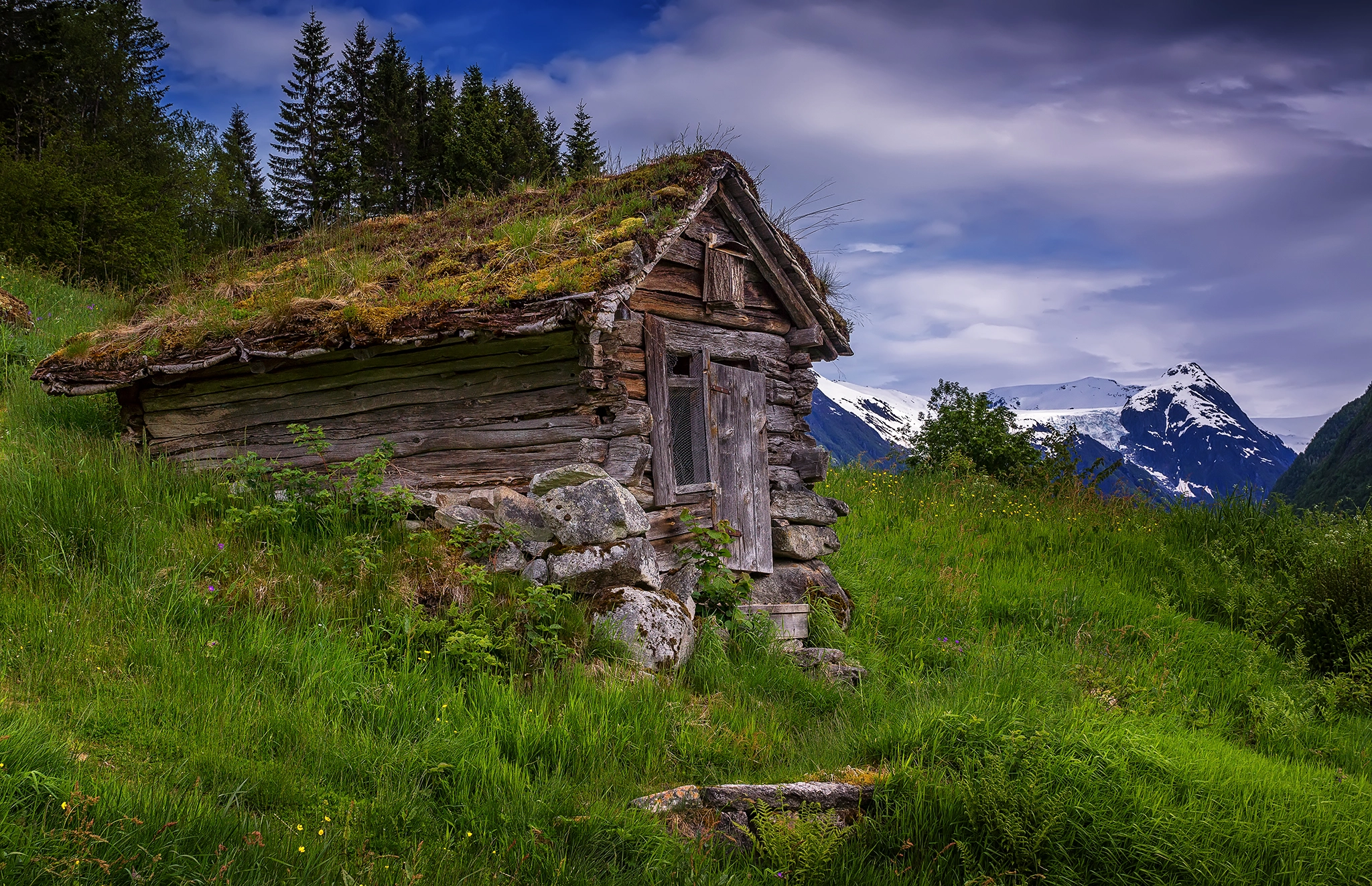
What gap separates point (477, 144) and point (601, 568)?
26170mm

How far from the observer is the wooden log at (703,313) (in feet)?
25.4

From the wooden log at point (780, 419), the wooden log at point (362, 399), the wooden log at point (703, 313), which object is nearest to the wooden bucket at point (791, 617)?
the wooden log at point (780, 419)

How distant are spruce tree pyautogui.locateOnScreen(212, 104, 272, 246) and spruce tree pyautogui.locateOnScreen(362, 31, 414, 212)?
5.02 metres

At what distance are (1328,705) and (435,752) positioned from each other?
7.98 meters

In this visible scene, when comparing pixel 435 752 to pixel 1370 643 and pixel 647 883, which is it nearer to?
pixel 647 883

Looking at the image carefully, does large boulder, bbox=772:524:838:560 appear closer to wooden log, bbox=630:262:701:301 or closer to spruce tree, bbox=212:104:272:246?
wooden log, bbox=630:262:701:301

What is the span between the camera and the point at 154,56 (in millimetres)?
34438

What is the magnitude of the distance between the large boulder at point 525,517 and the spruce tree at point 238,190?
2230 centimetres

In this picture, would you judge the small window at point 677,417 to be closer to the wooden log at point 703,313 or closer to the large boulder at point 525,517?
the wooden log at point 703,313

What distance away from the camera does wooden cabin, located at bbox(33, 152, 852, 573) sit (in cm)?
693

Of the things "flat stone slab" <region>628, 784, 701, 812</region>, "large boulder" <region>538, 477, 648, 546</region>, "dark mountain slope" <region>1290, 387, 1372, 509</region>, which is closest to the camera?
"flat stone slab" <region>628, 784, 701, 812</region>

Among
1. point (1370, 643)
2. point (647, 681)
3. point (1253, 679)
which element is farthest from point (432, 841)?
point (1370, 643)

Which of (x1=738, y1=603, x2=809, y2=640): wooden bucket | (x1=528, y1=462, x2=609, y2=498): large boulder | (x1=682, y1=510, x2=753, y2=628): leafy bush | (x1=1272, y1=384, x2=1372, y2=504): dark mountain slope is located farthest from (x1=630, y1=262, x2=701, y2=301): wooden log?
(x1=1272, y1=384, x2=1372, y2=504): dark mountain slope

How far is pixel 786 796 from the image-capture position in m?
4.40
